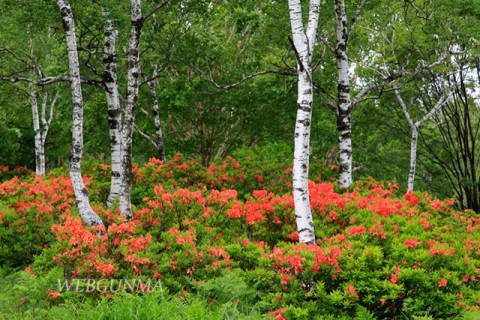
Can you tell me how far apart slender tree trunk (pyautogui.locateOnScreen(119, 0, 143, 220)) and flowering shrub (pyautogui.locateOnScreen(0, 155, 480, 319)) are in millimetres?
405

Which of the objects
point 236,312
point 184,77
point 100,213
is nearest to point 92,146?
point 184,77

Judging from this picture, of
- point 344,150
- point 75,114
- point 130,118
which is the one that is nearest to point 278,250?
point 130,118

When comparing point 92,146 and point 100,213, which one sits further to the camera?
point 92,146

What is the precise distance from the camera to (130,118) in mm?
8953

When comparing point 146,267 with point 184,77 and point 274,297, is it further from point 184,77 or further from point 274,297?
point 184,77

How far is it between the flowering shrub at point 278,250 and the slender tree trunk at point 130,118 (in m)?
0.41

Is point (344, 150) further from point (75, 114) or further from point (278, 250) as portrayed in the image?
point (75, 114)

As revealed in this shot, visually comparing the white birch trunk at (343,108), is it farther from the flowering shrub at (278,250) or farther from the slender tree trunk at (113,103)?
the slender tree trunk at (113,103)

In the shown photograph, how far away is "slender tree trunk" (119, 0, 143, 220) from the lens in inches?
348

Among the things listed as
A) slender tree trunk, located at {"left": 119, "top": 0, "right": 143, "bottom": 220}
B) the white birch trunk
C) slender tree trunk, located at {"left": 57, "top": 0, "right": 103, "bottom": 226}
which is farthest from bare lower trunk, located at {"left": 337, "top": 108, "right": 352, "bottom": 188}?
slender tree trunk, located at {"left": 57, "top": 0, "right": 103, "bottom": 226}

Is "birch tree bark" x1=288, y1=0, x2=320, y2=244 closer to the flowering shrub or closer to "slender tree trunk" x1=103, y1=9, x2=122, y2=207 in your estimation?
the flowering shrub

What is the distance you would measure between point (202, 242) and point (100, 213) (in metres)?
2.53

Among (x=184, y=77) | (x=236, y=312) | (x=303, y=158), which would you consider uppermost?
(x=184, y=77)

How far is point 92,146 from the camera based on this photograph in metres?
19.9
